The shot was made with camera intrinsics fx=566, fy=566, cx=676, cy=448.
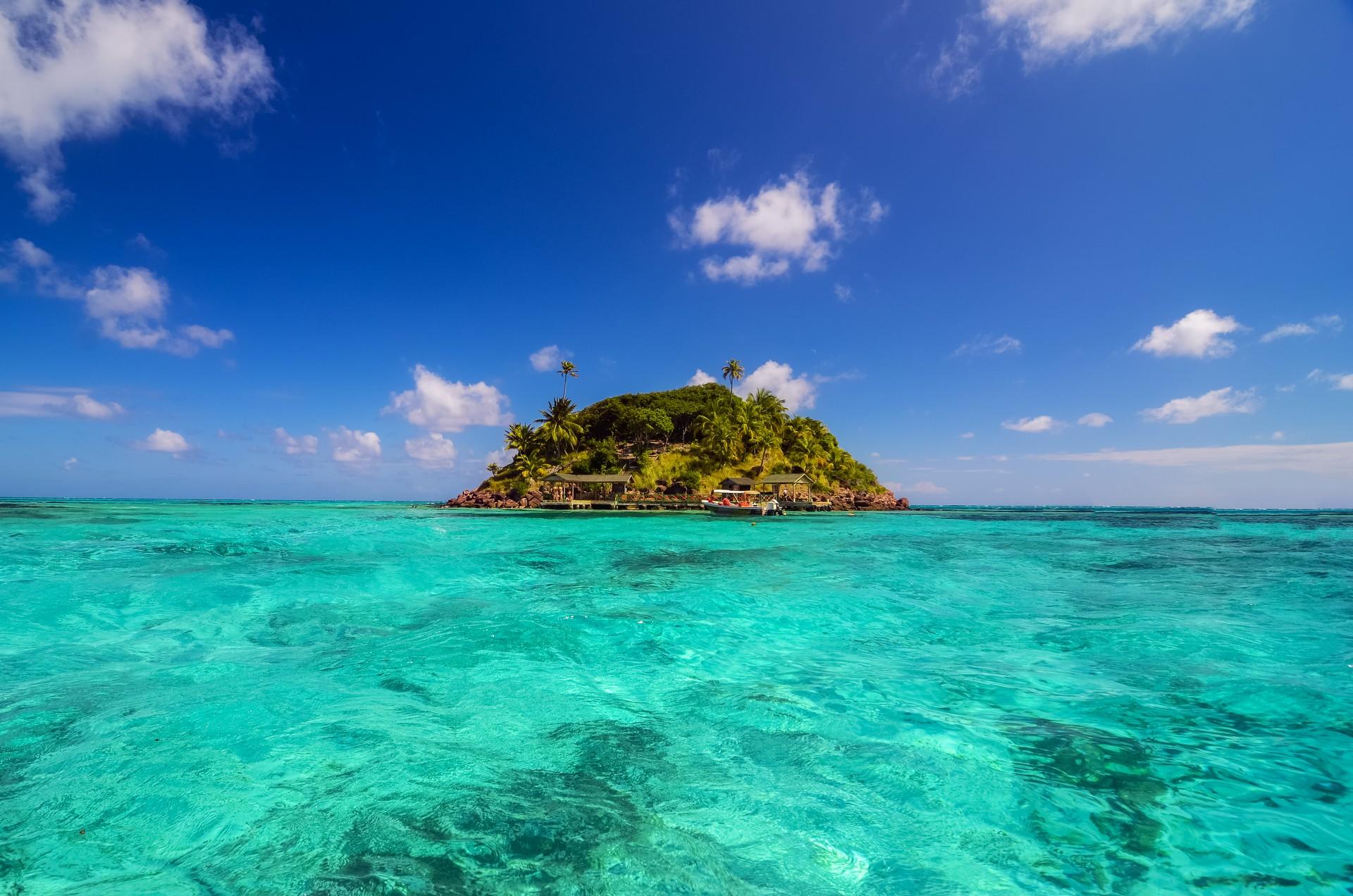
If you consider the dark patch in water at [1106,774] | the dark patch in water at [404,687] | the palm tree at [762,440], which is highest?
the palm tree at [762,440]

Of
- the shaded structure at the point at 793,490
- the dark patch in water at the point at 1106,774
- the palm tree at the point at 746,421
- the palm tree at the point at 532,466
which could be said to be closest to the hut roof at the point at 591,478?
the palm tree at the point at 532,466

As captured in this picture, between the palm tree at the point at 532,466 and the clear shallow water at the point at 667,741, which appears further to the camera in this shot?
the palm tree at the point at 532,466

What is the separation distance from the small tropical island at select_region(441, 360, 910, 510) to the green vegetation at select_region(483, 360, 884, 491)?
0.42 ft

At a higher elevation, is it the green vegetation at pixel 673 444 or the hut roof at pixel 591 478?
the green vegetation at pixel 673 444

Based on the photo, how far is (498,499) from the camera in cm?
6594

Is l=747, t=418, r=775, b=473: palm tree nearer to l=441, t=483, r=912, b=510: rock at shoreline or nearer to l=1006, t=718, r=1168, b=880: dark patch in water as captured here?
l=441, t=483, r=912, b=510: rock at shoreline

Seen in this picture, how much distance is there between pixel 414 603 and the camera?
1184cm

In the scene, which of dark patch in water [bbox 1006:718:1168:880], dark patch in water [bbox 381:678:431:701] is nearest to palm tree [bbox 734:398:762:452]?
dark patch in water [bbox 381:678:431:701]

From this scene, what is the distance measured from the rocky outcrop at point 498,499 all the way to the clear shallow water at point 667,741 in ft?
170

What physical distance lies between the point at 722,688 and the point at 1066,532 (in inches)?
1618

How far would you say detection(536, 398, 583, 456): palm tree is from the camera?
69188mm

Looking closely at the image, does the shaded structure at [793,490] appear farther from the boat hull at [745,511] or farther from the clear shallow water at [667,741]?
the clear shallow water at [667,741]

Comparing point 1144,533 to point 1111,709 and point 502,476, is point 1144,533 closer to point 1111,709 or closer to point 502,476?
point 1111,709

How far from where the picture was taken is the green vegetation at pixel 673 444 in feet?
233
